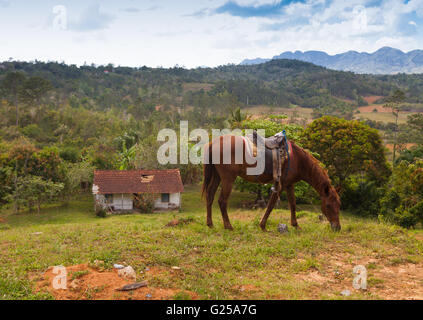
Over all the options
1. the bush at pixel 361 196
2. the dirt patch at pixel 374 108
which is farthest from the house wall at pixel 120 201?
the dirt patch at pixel 374 108

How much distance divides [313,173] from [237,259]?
11.1 ft

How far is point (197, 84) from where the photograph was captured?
417 feet

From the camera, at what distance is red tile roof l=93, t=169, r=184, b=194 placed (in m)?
27.4

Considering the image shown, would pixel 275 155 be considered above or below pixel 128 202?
above

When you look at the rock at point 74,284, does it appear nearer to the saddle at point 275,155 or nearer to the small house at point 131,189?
the saddle at point 275,155

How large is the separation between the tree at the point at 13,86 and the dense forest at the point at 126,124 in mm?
151

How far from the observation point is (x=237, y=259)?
19.6 ft

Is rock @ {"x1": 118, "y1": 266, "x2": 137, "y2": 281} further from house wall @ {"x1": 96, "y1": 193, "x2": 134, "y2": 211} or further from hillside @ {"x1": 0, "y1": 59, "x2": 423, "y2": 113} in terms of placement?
hillside @ {"x1": 0, "y1": 59, "x2": 423, "y2": 113}

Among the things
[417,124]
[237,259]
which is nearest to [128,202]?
[237,259]

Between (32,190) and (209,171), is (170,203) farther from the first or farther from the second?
(209,171)

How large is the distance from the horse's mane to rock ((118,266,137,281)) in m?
5.04

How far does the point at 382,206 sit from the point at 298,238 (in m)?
18.1
